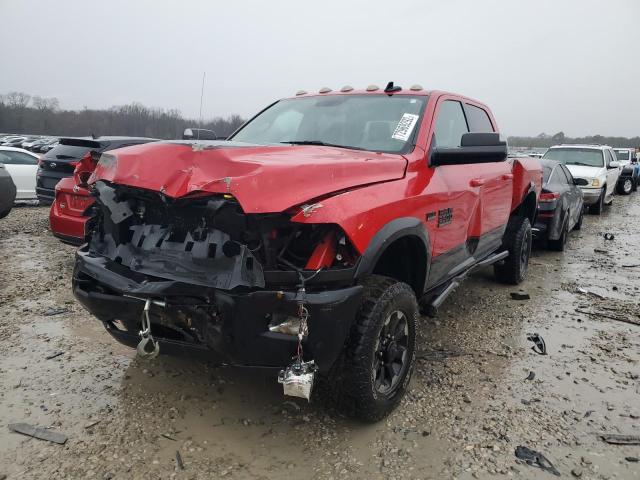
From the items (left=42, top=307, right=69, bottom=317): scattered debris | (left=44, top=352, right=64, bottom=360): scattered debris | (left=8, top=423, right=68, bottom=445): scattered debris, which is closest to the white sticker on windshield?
(left=8, top=423, right=68, bottom=445): scattered debris

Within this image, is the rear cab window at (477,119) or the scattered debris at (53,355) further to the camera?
the rear cab window at (477,119)

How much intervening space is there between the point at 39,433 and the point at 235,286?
147 cm

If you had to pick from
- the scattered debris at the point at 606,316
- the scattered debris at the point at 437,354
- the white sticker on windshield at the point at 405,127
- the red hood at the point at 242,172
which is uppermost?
the white sticker on windshield at the point at 405,127

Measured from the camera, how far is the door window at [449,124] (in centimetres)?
367

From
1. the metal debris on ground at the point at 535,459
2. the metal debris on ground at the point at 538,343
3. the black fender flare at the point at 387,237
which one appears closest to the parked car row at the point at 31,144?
the metal debris on ground at the point at 538,343

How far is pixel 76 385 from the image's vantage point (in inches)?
124

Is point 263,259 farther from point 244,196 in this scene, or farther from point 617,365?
point 617,365

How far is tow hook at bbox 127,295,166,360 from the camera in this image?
7.59 feet

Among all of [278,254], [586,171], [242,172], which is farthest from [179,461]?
[586,171]

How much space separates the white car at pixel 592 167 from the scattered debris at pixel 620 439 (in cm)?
1115

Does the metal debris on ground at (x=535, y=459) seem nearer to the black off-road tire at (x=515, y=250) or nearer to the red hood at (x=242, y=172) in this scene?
the red hood at (x=242, y=172)

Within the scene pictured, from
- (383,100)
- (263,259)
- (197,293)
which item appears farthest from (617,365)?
(197,293)

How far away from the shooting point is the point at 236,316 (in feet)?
7.23

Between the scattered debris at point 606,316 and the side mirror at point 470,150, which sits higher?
the side mirror at point 470,150
